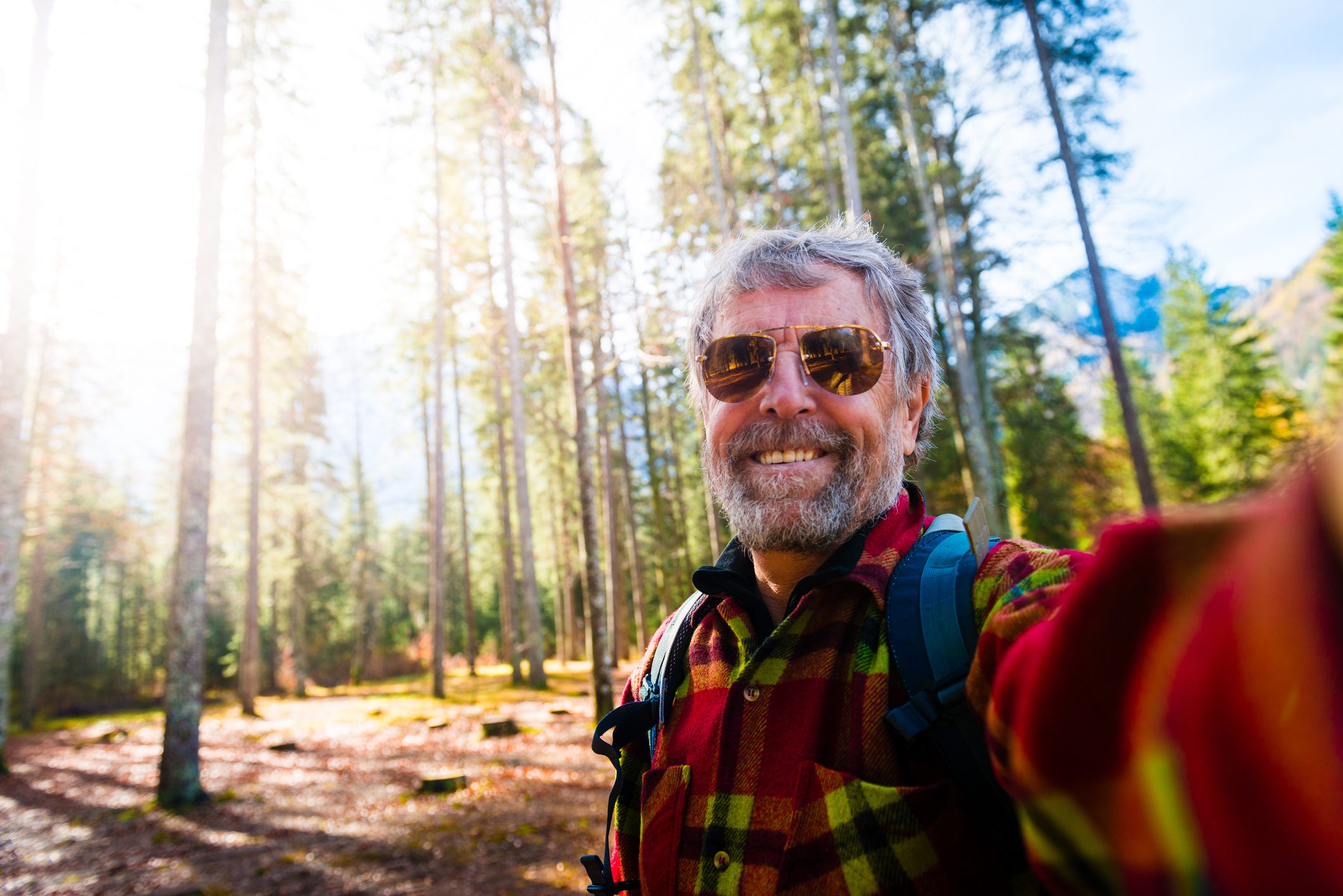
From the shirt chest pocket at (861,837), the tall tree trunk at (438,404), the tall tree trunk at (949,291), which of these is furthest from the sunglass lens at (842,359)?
the tall tree trunk at (438,404)

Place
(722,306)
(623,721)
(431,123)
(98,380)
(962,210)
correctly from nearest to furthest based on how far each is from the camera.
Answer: (623,721) → (722,306) → (962,210) → (431,123) → (98,380)

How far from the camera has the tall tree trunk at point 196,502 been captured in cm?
780

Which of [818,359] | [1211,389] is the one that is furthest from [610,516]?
Answer: [1211,389]

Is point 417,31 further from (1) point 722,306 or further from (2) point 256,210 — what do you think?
(1) point 722,306

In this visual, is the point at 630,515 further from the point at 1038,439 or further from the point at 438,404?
the point at 1038,439

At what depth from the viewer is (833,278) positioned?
175 cm

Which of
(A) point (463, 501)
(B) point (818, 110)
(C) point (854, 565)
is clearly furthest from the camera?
(A) point (463, 501)

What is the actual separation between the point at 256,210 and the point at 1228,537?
20.8 metres

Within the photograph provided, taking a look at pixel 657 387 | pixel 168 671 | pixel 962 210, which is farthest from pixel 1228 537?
pixel 657 387

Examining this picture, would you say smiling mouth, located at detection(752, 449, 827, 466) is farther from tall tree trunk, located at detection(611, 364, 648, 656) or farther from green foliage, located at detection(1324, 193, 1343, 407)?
green foliage, located at detection(1324, 193, 1343, 407)

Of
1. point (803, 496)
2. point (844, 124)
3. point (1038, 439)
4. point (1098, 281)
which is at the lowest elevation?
point (803, 496)

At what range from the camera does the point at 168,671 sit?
776 centimetres

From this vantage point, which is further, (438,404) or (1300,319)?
(438,404)

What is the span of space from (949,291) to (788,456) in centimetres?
1338
